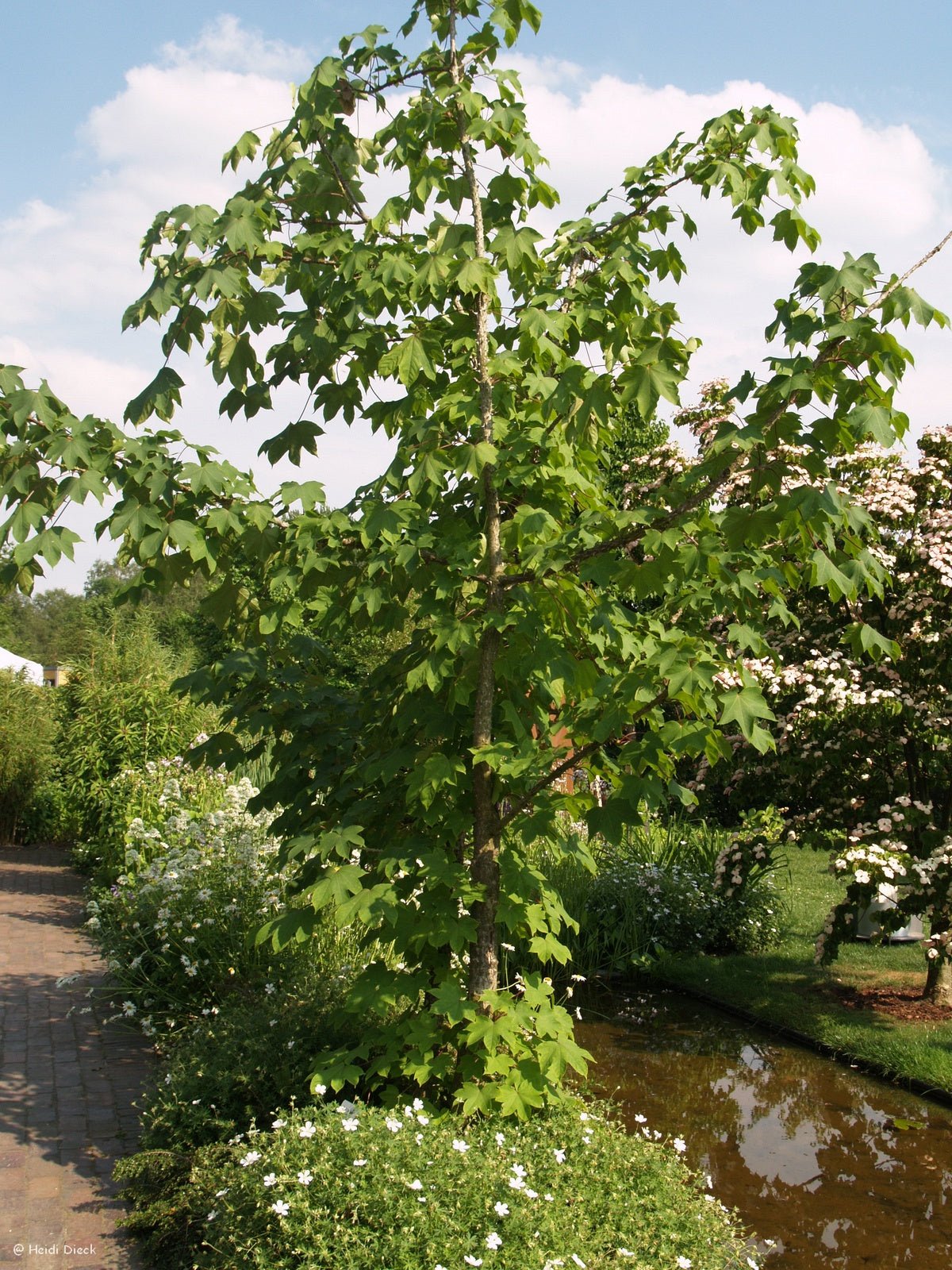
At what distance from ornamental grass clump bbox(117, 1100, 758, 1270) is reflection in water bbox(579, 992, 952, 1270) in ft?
2.35

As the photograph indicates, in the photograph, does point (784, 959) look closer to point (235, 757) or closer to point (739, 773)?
point (739, 773)

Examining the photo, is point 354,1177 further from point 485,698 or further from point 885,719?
point 885,719

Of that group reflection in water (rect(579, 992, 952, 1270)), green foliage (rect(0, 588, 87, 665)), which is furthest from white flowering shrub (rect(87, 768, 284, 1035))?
green foliage (rect(0, 588, 87, 665))

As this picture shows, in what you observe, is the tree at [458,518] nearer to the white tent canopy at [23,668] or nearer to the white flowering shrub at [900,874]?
the white flowering shrub at [900,874]

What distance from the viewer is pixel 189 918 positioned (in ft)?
20.8

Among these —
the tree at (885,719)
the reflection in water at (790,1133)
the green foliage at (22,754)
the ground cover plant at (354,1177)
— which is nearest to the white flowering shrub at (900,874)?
the tree at (885,719)

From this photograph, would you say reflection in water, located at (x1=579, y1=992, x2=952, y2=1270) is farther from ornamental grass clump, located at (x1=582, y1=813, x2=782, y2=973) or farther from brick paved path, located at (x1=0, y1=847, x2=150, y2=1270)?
brick paved path, located at (x1=0, y1=847, x2=150, y2=1270)

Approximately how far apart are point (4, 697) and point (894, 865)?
12210 mm

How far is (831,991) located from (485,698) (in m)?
5.18

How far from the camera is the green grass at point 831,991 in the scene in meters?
6.21

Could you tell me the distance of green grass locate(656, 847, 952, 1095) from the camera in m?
6.21

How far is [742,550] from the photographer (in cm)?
339

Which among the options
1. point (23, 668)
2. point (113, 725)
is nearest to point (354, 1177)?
point (113, 725)

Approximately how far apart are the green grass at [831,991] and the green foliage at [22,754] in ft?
29.6
